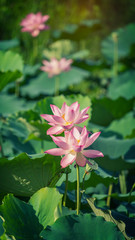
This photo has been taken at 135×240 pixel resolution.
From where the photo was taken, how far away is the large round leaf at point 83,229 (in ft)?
2.35

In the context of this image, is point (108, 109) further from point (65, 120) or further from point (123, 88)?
point (65, 120)

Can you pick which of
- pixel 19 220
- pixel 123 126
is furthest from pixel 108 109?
pixel 19 220

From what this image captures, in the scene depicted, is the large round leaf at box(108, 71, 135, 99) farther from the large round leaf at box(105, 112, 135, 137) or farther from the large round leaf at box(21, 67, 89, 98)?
the large round leaf at box(105, 112, 135, 137)

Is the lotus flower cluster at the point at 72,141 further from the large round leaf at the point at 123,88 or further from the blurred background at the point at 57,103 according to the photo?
the large round leaf at the point at 123,88

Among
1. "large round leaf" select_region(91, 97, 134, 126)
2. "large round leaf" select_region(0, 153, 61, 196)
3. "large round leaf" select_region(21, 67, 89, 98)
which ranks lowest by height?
"large round leaf" select_region(0, 153, 61, 196)

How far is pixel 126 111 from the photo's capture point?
1896mm

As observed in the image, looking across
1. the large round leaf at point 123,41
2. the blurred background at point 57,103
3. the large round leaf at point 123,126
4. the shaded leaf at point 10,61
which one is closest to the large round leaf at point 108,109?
the blurred background at point 57,103

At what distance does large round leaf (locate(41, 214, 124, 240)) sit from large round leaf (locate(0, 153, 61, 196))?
165 millimetres

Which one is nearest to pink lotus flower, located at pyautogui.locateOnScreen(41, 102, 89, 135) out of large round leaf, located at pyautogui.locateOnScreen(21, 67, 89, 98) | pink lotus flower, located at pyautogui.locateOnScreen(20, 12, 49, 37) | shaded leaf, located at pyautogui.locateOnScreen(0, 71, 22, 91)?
shaded leaf, located at pyautogui.locateOnScreen(0, 71, 22, 91)

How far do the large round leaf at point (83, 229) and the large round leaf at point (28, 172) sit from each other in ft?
0.54

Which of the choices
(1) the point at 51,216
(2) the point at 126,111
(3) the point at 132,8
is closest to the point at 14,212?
(1) the point at 51,216

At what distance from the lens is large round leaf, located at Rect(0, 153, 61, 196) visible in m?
0.88

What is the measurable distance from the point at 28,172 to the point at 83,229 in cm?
23

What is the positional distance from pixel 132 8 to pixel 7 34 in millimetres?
2814
